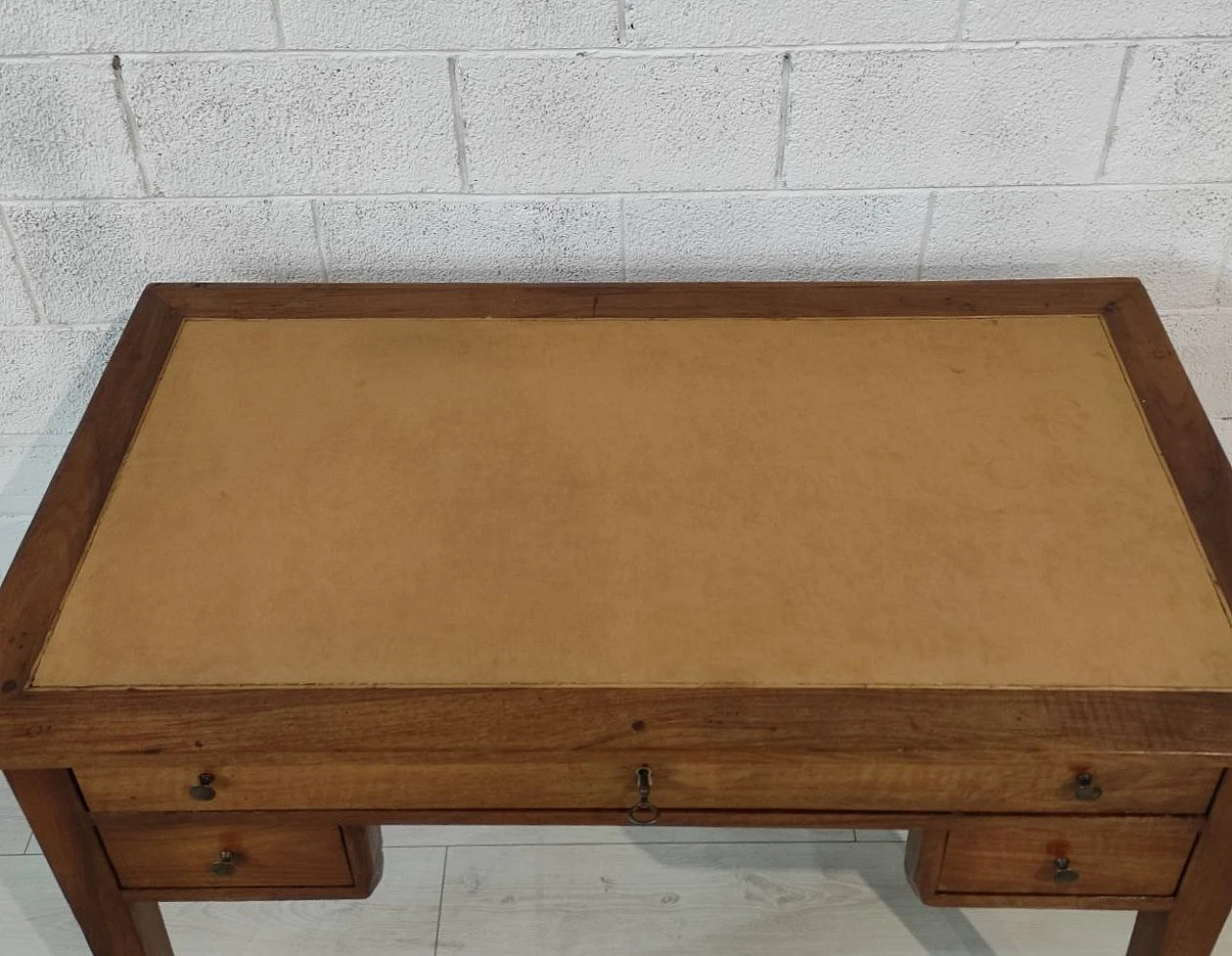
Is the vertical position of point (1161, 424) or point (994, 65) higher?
point (994, 65)

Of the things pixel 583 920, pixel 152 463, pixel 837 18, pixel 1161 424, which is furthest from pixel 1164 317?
pixel 152 463

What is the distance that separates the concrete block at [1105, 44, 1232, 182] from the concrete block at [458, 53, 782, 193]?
0.39 meters

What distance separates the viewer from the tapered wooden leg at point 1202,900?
103 cm

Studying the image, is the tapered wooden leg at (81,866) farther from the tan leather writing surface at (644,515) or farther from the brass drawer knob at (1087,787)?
the brass drawer knob at (1087,787)

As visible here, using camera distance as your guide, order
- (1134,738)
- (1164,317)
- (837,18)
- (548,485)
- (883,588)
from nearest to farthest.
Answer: (1134,738), (883,588), (548,485), (837,18), (1164,317)

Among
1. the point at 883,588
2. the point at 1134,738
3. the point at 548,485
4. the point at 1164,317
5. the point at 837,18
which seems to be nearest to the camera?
the point at 1134,738

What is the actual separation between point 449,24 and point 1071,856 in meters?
1.02

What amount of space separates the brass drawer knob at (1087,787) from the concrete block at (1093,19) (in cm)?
77

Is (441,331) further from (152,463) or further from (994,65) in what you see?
(994,65)

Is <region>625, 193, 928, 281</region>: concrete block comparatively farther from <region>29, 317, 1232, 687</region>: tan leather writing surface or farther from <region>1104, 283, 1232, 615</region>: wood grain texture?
<region>1104, 283, 1232, 615</region>: wood grain texture

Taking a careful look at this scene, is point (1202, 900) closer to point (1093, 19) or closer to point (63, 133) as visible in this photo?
point (1093, 19)

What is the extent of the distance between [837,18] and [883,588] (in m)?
0.63

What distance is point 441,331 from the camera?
1.35 m

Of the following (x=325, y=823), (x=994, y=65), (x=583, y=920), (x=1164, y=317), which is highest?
(x=994, y=65)
